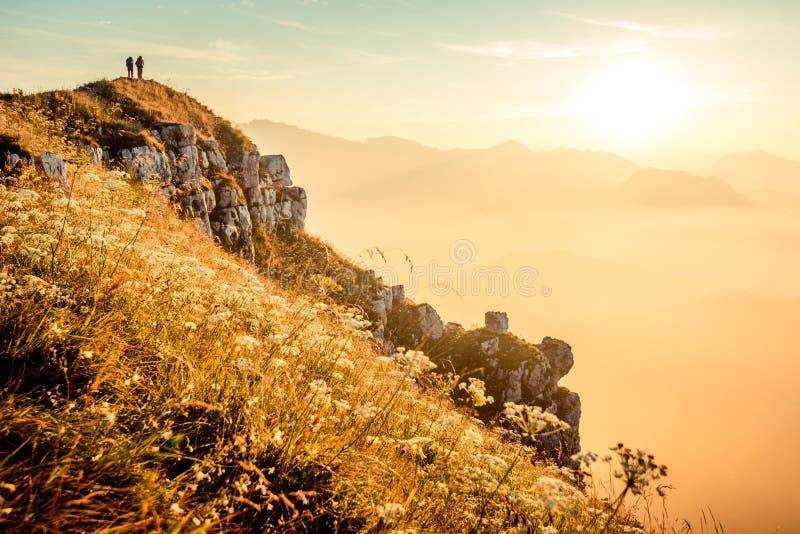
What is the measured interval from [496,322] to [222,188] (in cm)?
2912

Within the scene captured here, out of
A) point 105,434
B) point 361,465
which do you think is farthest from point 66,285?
point 361,465

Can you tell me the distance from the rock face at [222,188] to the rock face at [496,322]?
853 inches

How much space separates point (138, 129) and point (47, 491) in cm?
3077

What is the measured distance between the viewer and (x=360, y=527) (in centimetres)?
351

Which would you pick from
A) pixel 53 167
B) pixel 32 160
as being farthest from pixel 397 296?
pixel 32 160

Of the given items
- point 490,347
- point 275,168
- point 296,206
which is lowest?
point 490,347

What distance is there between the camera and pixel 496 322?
43344mm

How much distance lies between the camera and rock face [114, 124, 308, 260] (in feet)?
83.4

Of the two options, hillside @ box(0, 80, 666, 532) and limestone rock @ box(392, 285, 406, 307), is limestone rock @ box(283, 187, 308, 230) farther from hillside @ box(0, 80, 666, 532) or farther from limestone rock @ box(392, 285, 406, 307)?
hillside @ box(0, 80, 666, 532)

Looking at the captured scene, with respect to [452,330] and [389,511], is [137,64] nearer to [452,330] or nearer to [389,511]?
[452,330]

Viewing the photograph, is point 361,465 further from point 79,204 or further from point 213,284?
point 79,204

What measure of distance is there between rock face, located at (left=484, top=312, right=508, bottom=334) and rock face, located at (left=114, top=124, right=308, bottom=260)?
2167cm

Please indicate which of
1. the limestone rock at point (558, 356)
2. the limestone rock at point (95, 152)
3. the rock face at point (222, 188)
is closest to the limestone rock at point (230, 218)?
the rock face at point (222, 188)

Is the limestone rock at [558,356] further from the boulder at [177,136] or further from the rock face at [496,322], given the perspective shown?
the boulder at [177,136]
